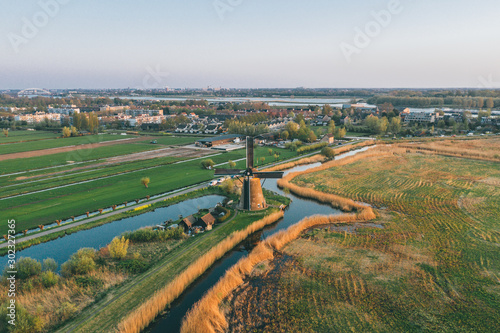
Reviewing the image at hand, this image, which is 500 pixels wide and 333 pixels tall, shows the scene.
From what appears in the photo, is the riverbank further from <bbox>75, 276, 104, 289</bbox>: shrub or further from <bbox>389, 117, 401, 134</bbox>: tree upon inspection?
<bbox>389, 117, 401, 134</bbox>: tree

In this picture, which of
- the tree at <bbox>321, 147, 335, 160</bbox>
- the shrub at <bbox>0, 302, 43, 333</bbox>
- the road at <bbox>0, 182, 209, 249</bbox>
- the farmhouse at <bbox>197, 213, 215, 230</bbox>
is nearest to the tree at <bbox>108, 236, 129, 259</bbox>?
the shrub at <bbox>0, 302, 43, 333</bbox>

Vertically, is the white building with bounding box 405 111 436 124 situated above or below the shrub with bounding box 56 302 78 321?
above

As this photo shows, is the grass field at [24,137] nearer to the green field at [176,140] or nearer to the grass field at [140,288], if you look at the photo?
the green field at [176,140]

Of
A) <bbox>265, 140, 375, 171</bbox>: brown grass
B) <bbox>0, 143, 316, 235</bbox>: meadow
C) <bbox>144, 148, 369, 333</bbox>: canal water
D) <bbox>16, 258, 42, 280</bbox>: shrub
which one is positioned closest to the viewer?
<bbox>144, 148, 369, 333</bbox>: canal water

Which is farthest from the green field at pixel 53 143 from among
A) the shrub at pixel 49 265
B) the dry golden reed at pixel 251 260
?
the dry golden reed at pixel 251 260

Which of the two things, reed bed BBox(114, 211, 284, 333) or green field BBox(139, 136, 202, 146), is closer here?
reed bed BBox(114, 211, 284, 333)

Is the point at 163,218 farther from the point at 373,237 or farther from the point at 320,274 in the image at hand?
the point at 373,237

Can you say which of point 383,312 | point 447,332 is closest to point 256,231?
point 383,312
